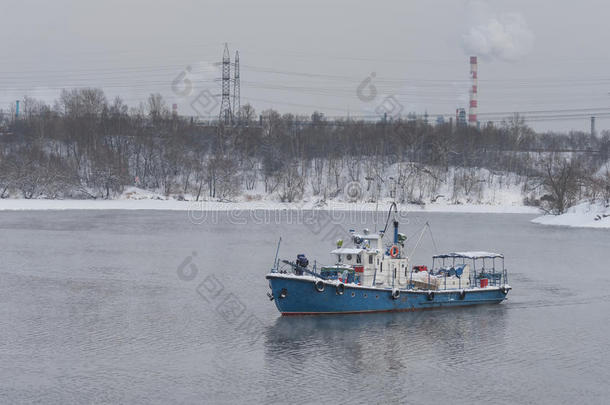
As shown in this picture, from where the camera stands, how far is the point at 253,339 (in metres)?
40.3

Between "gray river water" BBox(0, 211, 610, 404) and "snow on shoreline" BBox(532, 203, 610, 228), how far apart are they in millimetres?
43222

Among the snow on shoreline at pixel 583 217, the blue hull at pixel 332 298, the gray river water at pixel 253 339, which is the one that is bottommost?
the gray river water at pixel 253 339

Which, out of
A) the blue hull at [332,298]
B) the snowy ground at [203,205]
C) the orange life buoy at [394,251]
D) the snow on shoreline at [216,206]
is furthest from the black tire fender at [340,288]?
the snow on shoreline at [216,206]

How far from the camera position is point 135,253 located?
234ft

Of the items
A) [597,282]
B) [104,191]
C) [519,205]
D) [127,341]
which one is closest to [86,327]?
[127,341]

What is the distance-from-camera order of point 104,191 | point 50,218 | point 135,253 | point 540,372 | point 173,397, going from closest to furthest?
1. point 173,397
2. point 540,372
3. point 135,253
4. point 50,218
5. point 104,191

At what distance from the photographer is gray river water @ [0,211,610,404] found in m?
33.1

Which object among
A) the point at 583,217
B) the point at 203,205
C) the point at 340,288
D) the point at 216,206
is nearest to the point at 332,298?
the point at 340,288

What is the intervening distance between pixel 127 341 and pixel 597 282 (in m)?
36.1

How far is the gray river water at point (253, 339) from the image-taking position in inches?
1304

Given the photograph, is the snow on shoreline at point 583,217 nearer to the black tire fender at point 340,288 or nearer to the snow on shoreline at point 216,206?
the snow on shoreline at point 216,206

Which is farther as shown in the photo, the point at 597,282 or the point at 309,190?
the point at 309,190

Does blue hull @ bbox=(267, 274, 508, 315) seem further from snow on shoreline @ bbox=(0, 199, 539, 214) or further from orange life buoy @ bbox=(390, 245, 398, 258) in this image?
snow on shoreline @ bbox=(0, 199, 539, 214)

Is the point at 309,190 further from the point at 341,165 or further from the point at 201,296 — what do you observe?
the point at 201,296
